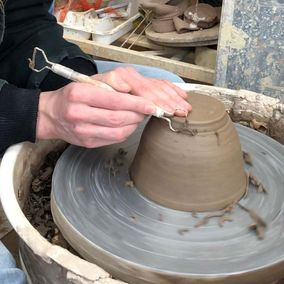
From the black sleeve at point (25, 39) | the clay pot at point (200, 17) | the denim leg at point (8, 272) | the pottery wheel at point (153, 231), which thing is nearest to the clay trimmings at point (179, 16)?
the clay pot at point (200, 17)

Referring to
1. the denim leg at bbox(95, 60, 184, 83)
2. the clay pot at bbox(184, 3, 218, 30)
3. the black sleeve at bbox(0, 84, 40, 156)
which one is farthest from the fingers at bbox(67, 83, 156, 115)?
the clay pot at bbox(184, 3, 218, 30)

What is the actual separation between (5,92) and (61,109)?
147 mm

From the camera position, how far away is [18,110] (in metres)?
1.04

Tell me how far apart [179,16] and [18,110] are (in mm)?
1460

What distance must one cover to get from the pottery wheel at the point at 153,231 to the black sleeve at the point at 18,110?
115 mm

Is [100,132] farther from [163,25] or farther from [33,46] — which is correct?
[163,25]

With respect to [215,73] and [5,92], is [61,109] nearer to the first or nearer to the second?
[5,92]

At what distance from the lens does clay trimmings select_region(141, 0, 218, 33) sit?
225cm

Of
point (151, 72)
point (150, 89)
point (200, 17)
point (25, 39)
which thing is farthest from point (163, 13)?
point (150, 89)

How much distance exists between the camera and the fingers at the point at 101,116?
94 cm

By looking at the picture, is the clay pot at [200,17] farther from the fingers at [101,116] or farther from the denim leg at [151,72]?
the fingers at [101,116]

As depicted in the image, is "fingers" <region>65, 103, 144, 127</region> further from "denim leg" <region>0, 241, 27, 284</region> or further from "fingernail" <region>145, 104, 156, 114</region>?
"denim leg" <region>0, 241, 27, 284</region>

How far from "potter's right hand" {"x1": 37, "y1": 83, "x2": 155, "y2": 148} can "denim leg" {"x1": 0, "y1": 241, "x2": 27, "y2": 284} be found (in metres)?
0.26

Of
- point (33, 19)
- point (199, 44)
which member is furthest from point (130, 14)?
point (33, 19)
